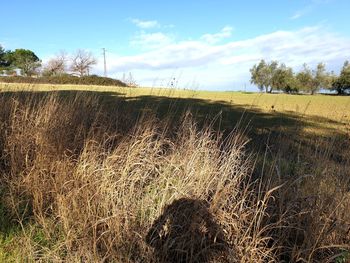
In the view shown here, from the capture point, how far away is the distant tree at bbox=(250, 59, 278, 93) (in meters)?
88.9

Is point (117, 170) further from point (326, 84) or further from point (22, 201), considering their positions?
point (326, 84)

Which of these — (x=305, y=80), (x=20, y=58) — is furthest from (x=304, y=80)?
(x=20, y=58)

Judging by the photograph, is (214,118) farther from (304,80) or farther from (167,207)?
(304,80)

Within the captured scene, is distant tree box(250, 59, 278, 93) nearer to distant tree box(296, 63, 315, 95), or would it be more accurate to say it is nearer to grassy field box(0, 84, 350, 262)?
distant tree box(296, 63, 315, 95)

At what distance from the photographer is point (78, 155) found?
5.03m

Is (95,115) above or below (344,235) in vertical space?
above

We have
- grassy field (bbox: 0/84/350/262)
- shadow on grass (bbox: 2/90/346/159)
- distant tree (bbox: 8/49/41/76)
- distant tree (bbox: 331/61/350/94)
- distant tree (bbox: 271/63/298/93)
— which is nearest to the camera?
grassy field (bbox: 0/84/350/262)

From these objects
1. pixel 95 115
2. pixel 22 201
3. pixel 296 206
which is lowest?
pixel 22 201

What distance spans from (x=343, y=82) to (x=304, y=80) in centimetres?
1599

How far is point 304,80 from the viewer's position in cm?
7612

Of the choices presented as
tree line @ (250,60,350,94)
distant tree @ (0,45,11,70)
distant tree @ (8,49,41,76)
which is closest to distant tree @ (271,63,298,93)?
tree line @ (250,60,350,94)

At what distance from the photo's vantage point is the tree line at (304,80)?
6128cm

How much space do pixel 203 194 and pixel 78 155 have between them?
6.96 ft

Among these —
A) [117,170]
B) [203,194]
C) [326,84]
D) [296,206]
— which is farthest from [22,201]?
[326,84]
